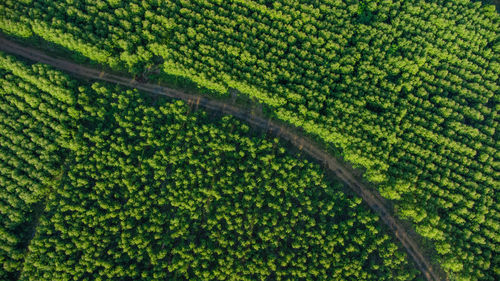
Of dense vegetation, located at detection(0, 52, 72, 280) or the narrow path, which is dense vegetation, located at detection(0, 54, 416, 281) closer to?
dense vegetation, located at detection(0, 52, 72, 280)

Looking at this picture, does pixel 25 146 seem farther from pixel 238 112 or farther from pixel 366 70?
pixel 366 70

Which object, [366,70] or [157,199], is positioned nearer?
[157,199]

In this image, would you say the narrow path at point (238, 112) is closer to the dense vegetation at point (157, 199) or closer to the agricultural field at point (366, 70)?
the agricultural field at point (366, 70)

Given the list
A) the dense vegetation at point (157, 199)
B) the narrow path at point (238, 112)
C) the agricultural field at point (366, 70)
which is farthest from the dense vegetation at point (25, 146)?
the agricultural field at point (366, 70)

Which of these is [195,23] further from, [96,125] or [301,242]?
[301,242]

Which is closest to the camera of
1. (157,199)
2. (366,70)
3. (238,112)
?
(157,199)

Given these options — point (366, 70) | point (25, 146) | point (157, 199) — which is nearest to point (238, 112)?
point (157, 199)

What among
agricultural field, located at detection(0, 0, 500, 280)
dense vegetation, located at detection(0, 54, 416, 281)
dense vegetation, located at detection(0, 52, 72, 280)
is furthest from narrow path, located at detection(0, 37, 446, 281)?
dense vegetation, located at detection(0, 52, 72, 280)
